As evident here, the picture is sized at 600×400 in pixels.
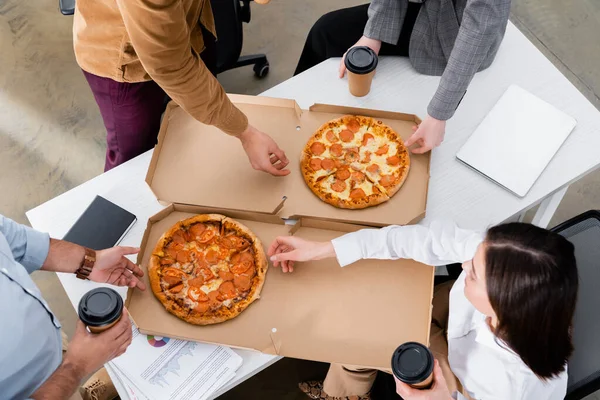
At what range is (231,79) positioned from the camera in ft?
10.6

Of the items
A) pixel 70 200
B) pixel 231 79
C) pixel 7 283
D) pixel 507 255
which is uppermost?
pixel 507 255

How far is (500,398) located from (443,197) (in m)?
0.60

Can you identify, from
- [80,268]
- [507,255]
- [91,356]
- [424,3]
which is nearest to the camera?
[507,255]

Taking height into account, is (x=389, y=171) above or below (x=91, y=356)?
above

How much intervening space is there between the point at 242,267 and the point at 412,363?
2.04 feet

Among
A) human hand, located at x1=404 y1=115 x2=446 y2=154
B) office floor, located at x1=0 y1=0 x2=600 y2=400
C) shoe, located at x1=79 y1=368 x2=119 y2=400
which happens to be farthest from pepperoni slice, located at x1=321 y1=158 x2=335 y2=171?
office floor, located at x1=0 y1=0 x2=600 y2=400

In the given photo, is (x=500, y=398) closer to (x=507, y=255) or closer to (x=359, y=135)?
(x=507, y=255)

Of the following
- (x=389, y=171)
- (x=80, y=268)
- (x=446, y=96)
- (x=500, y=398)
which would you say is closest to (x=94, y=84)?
(x=80, y=268)

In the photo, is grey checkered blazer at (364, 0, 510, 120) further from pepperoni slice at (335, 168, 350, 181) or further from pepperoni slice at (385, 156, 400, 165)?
pepperoni slice at (335, 168, 350, 181)

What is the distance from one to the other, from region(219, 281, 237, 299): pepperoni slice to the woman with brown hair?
0.47 feet

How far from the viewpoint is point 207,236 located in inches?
75.4

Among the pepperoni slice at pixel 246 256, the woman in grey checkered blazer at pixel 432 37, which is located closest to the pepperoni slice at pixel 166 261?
the pepperoni slice at pixel 246 256

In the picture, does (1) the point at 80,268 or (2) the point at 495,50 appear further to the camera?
(2) the point at 495,50

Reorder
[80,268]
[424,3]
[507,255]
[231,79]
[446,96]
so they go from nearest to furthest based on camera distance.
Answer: [507,255]
[80,268]
[446,96]
[424,3]
[231,79]
